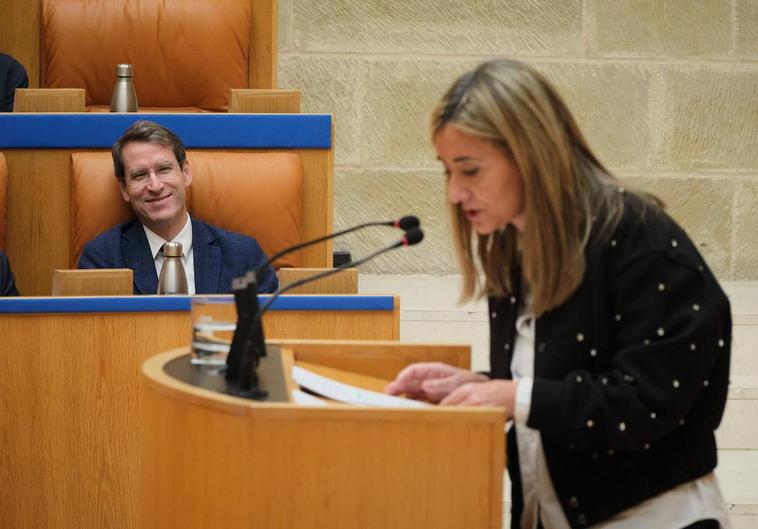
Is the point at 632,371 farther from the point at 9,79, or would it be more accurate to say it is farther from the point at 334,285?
the point at 9,79

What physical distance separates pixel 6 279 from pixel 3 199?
198 mm

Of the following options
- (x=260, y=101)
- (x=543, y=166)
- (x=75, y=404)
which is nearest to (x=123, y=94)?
(x=260, y=101)

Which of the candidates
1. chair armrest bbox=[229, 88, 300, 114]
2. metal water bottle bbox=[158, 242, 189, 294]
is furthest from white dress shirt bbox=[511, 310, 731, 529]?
chair armrest bbox=[229, 88, 300, 114]

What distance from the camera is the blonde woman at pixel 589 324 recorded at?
3.54 feet

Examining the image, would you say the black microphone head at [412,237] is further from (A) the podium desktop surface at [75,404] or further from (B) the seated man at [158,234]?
(B) the seated man at [158,234]

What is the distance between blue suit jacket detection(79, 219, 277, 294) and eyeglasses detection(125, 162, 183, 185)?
10cm

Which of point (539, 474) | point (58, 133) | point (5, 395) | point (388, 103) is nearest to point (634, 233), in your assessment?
point (539, 474)

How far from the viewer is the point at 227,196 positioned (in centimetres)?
253

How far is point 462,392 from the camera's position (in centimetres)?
110

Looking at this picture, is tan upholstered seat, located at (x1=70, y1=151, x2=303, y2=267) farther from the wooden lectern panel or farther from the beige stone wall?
the beige stone wall

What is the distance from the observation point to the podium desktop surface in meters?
1.98

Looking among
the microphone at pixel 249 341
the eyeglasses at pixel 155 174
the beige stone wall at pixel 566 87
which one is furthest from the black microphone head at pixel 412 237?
the beige stone wall at pixel 566 87

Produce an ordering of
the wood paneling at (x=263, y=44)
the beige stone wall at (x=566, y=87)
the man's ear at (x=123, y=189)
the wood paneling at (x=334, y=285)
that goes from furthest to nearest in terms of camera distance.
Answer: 1. the beige stone wall at (x=566, y=87)
2. the wood paneling at (x=263, y=44)
3. the man's ear at (x=123, y=189)
4. the wood paneling at (x=334, y=285)

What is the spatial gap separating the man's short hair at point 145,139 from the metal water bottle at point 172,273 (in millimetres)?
294
